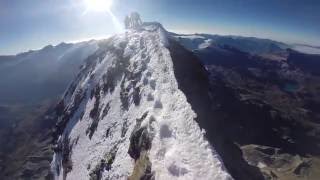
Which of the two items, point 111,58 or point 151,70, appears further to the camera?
point 111,58

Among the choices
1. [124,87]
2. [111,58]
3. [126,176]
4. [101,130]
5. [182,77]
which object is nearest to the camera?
Result: [126,176]

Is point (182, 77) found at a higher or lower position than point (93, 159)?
higher

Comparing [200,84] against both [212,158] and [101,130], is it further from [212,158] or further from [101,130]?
[212,158]

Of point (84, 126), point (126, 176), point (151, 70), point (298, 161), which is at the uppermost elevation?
point (151, 70)

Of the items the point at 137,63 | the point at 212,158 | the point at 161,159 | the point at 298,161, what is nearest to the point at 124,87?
the point at 137,63

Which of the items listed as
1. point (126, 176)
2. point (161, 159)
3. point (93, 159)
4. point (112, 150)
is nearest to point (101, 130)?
point (93, 159)

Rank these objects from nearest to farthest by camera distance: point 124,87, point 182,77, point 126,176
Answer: point 126,176, point 182,77, point 124,87

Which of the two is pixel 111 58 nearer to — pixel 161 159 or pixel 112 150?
pixel 112 150
